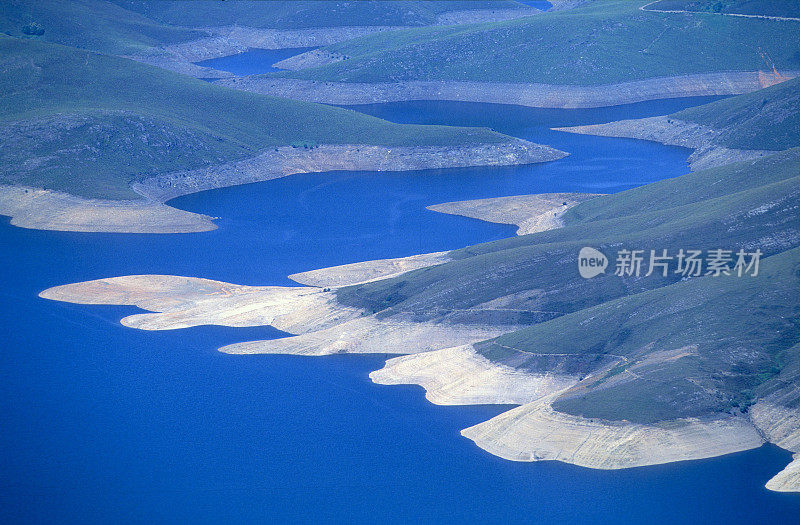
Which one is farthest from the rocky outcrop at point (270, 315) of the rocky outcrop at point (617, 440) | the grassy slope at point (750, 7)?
the grassy slope at point (750, 7)

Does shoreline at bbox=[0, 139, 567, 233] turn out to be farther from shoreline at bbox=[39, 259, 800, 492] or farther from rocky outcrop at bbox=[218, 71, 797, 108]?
rocky outcrop at bbox=[218, 71, 797, 108]

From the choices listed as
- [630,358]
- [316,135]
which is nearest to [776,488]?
[630,358]

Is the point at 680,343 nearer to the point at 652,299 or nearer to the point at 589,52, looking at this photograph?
the point at 652,299

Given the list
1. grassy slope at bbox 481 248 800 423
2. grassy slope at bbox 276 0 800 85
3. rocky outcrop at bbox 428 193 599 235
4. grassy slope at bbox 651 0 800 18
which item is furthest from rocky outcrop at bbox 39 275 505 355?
grassy slope at bbox 651 0 800 18

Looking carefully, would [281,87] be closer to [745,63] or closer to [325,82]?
[325,82]

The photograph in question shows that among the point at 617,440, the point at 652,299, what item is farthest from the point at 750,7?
the point at 617,440

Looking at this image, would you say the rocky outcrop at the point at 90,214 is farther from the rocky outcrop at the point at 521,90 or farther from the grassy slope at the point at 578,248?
the rocky outcrop at the point at 521,90
